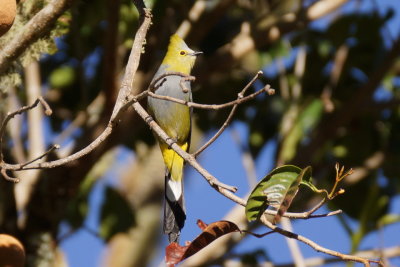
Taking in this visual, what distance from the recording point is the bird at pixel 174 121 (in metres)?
2.88

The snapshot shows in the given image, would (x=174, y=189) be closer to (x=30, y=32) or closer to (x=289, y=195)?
(x=30, y=32)

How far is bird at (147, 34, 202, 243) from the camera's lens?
288 centimetres

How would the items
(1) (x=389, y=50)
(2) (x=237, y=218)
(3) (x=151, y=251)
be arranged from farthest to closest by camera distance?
(3) (x=151, y=251) → (1) (x=389, y=50) → (2) (x=237, y=218)

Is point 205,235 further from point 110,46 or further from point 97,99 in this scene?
point 97,99

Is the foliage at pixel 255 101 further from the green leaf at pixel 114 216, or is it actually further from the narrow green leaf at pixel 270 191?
the narrow green leaf at pixel 270 191

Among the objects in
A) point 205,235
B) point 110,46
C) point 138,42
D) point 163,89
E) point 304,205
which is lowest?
point 205,235

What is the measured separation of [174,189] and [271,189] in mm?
1197

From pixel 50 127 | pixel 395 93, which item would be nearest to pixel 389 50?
pixel 395 93

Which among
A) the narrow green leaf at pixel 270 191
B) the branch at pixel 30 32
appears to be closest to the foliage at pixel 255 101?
the branch at pixel 30 32

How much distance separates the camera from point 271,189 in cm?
195

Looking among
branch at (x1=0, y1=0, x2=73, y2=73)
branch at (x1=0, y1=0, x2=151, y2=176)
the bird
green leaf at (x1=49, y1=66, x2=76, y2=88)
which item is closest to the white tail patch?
the bird

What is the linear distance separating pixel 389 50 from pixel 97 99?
5.13ft

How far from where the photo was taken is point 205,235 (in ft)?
6.48

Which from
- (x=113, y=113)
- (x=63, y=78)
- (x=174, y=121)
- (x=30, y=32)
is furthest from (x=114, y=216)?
(x=113, y=113)
